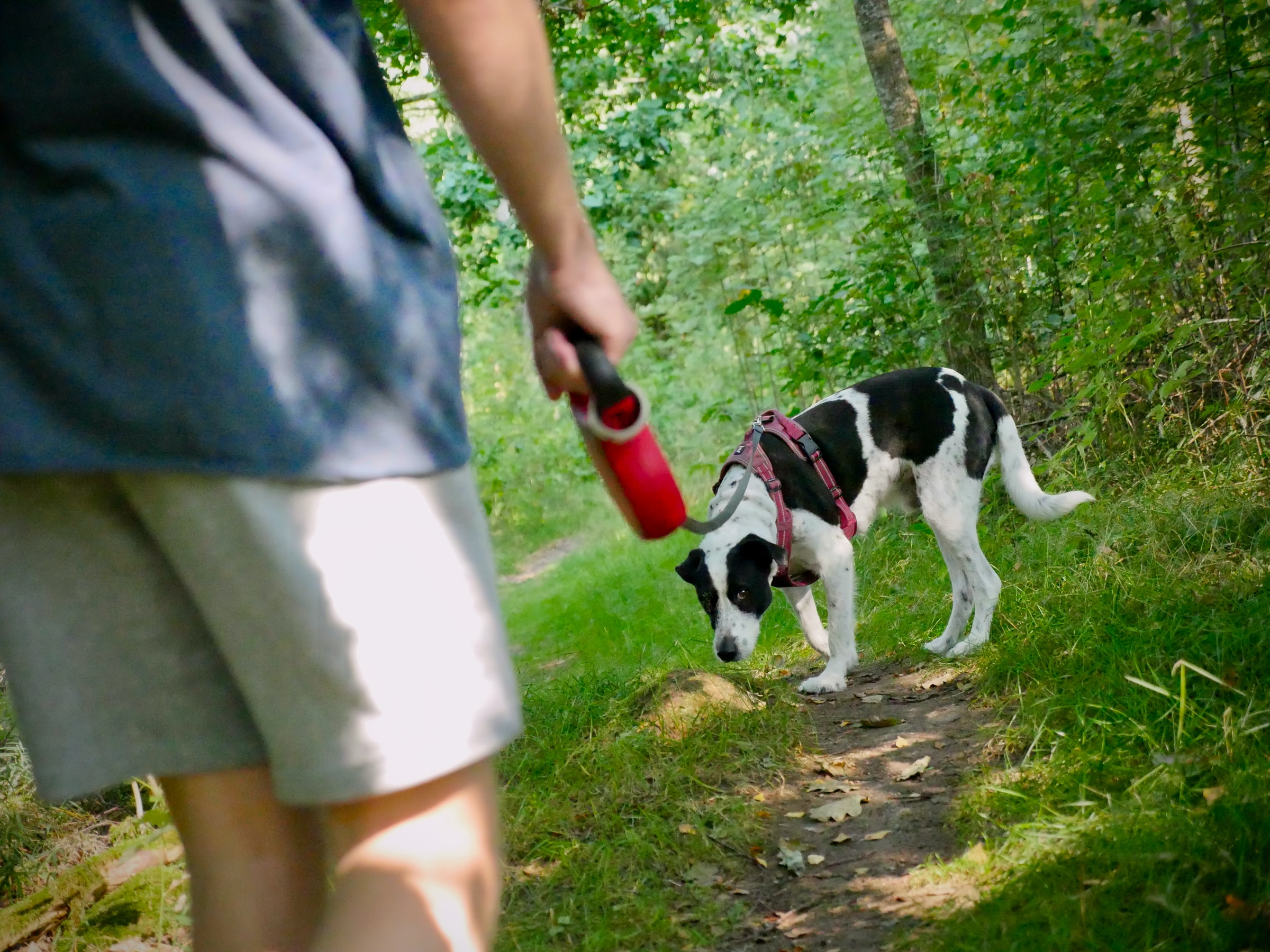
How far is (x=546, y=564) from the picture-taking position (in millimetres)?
13016

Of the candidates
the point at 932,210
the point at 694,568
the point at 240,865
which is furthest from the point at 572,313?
the point at 932,210

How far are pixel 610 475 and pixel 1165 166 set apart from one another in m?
4.57

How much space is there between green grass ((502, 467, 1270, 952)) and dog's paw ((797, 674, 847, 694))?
24 centimetres

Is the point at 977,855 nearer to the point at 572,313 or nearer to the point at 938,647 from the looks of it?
the point at 572,313

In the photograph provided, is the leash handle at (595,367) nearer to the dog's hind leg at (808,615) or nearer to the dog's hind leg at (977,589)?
the dog's hind leg at (977,589)

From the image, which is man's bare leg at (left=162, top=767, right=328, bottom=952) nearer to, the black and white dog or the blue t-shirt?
the blue t-shirt

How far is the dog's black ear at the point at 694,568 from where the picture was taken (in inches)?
178

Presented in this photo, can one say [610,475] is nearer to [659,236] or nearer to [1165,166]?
[1165,166]

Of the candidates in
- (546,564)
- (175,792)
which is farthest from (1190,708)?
(546,564)

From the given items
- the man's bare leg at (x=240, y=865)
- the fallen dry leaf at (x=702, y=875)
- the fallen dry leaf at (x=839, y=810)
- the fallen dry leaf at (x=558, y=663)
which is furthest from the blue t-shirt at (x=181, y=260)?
the fallen dry leaf at (x=558, y=663)

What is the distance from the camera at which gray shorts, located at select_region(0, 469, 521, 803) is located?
0.90 metres

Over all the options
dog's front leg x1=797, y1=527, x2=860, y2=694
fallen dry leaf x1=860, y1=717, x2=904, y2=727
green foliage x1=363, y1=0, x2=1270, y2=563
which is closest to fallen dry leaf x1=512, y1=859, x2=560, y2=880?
fallen dry leaf x1=860, y1=717, x2=904, y2=727

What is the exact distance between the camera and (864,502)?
17.2 ft

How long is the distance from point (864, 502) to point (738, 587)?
1.13 metres
